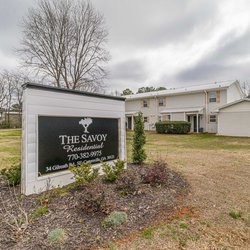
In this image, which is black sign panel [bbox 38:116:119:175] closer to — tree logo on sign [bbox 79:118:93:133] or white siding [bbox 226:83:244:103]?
tree logo on sign [bbox 79:118:93:133]

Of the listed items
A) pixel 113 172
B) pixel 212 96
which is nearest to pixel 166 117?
pixel 212 96

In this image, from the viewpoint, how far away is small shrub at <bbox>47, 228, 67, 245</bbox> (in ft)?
8.11

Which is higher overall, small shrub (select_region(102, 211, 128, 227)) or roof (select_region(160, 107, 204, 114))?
roof (select_region(160, 107, 204, 114))

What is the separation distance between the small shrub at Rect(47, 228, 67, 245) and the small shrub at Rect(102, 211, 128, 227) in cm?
59

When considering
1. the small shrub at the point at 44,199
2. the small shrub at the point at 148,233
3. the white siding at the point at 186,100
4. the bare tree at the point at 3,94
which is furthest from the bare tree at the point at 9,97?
the small shrub at the point at 148,233

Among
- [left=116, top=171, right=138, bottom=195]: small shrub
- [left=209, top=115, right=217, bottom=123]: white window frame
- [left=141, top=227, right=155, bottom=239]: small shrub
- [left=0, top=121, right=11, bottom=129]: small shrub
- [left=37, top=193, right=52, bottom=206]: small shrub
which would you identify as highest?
[left=209, top=115, right=217, bottom=123]: white window frame

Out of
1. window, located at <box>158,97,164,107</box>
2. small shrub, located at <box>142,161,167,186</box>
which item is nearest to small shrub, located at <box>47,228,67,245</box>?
small shrub, located at <box>142,161,167,186</box>

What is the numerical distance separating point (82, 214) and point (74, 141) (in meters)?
1.82

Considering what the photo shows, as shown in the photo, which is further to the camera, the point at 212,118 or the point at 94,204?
the point at 212,118

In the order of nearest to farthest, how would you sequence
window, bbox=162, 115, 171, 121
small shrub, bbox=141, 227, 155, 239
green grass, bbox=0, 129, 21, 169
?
small shrub, bbox=141, 227, 155, 239 → green grass, bbox=0, 129, 21, 169 → window, bbox=162, 115, 171, 121

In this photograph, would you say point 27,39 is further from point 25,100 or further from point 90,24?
point 25,100

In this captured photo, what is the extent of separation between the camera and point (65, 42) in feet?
65.6

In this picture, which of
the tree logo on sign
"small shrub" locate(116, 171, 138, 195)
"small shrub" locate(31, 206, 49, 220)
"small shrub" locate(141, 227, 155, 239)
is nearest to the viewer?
"small shrub" locate(141, 227, 155, 239)

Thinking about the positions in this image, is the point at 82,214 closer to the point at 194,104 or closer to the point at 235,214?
the point at 235,214
